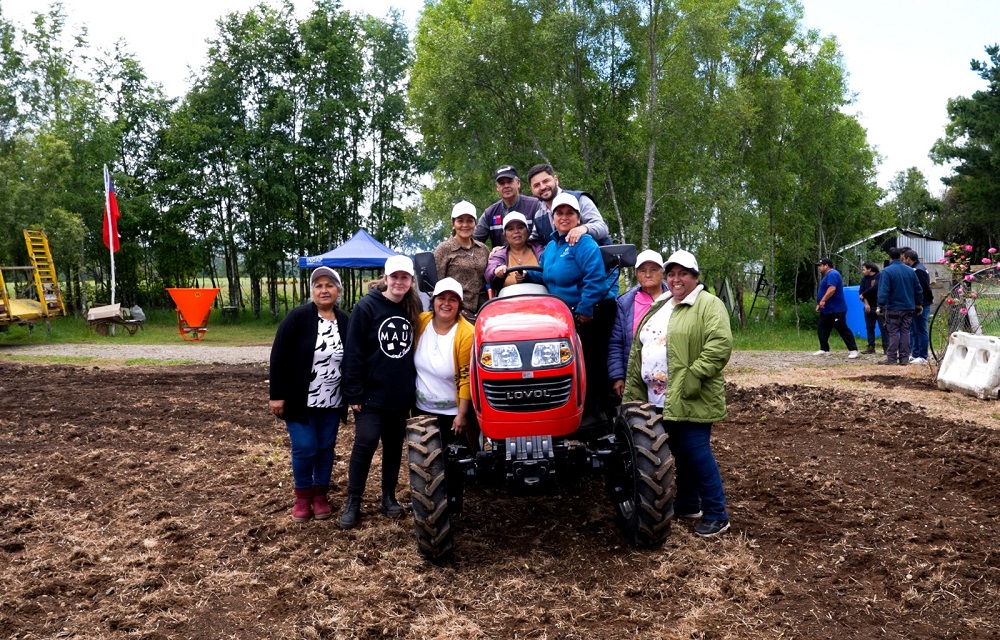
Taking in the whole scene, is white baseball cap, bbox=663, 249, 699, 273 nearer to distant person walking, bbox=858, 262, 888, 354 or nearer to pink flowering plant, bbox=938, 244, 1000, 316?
pink flowering plant, bbox=938, 244, 1000, 316

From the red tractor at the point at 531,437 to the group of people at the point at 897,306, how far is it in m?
9.90

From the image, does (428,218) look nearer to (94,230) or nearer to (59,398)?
(94,230)

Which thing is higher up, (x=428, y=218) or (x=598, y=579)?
(x=428, y=218)

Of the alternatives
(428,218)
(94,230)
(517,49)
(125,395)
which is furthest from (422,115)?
(125,395)

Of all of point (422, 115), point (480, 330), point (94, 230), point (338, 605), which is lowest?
point (338, 605)

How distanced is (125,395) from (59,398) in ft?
2.64

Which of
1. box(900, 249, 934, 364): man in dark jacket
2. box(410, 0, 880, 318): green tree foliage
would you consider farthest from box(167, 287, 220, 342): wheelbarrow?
box(900, 249, 934, 364): man in dark jacket

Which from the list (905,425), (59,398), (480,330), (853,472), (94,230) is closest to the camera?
(480,330)

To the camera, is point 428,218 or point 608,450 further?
point 428,218

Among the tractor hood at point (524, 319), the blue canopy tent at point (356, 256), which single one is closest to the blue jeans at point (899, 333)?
the tractor hood at point (524, 319)

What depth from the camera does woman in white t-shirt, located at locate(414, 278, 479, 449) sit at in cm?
478

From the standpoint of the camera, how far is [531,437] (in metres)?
4.27

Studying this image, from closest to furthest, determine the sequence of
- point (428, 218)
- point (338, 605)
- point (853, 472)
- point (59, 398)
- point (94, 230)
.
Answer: point (338, 605) < point (853, 472) < point (59, 398) < point (94, 230) < point (428, 218)

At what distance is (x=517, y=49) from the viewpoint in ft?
70.2
